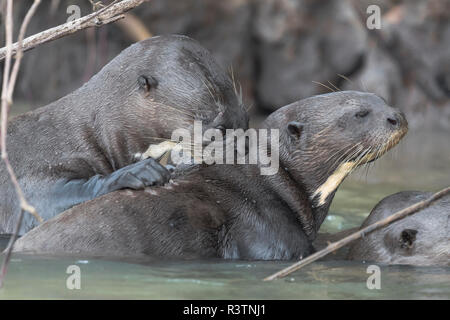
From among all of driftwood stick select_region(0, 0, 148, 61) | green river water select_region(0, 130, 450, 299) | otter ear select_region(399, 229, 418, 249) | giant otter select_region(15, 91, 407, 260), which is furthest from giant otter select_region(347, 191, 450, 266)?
driftwood stick select_region(0, 0, 148, 61)

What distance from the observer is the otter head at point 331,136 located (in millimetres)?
4500

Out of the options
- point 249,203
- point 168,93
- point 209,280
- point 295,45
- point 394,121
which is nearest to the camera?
point 209,280

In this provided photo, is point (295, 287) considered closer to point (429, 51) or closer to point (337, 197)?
point (337, 197)

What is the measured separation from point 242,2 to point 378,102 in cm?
732

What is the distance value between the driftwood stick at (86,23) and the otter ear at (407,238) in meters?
1.70

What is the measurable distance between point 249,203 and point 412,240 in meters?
0.82

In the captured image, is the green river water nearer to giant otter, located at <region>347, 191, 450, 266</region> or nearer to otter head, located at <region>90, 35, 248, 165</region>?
giant otter, located at <region>347, 191, 450, 266</region>

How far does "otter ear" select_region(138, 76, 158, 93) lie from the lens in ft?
15.5

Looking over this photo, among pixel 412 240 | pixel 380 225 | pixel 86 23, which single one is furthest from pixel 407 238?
pixel 86 23

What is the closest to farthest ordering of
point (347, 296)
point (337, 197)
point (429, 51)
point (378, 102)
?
point (347, 296)
point (378, 102)
point (337, 197)
point (429, 51)

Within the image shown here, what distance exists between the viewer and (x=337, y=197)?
6.73 m

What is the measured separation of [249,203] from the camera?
4375mm

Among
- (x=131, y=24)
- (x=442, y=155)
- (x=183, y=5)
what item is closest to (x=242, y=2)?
(x=183, y=5)

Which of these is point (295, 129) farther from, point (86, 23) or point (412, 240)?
point (86, 23)
